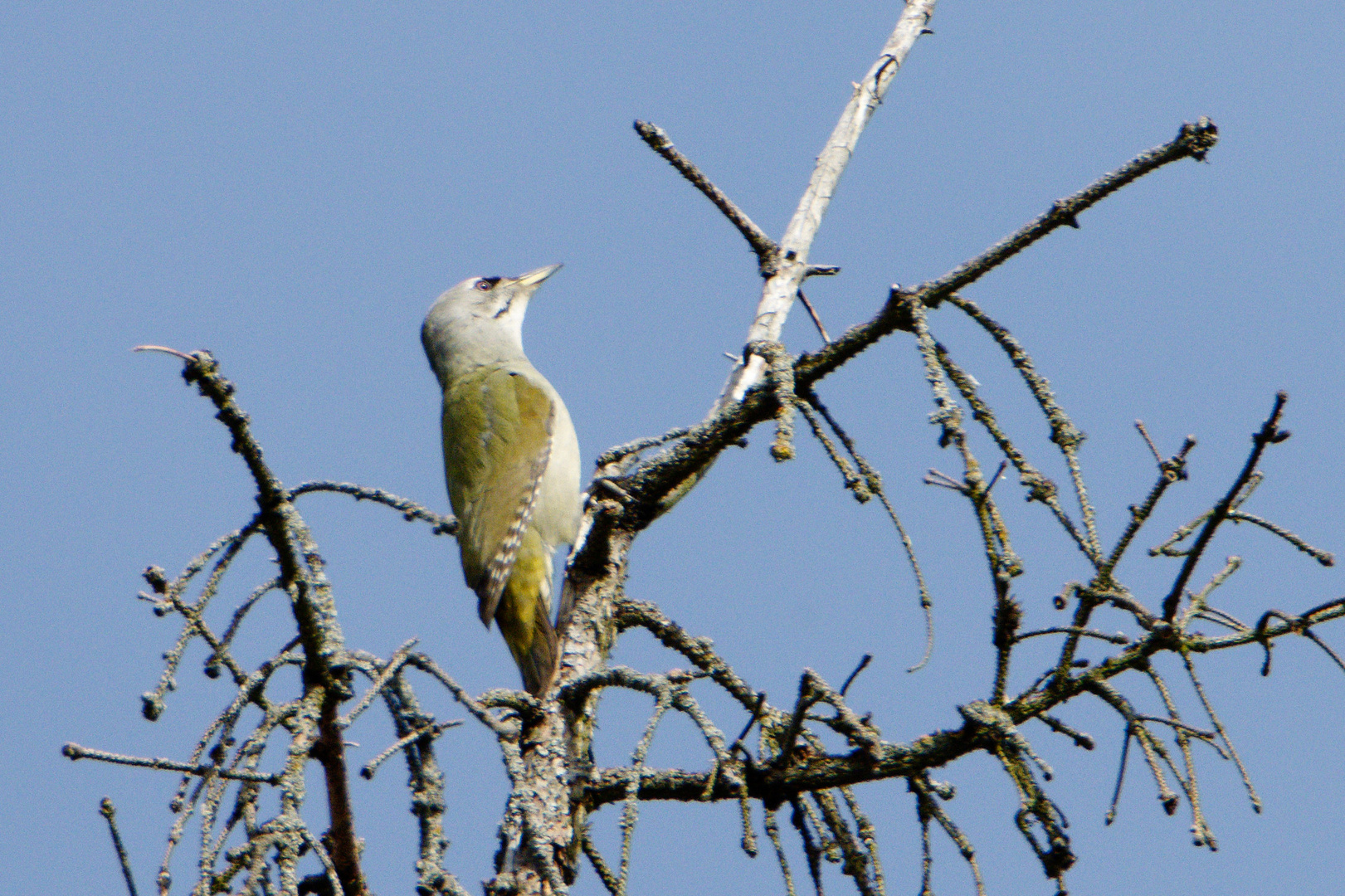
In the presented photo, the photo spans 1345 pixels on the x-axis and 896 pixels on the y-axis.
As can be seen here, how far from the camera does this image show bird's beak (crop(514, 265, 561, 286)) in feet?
26.9

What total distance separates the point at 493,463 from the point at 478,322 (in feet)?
5.65

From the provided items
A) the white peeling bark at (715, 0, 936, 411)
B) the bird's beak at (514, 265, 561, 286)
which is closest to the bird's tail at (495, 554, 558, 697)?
the white peeling bark at (715, 0, 936, 411)

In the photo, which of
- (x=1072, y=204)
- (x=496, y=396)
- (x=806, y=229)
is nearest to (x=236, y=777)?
(x=1072, y=204)

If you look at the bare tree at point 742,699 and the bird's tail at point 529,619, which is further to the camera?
the bird's tail at point 529,619

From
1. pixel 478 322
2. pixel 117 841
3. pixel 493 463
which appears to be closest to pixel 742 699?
pixel 117 841

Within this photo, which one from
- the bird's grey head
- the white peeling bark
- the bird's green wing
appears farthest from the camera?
the bird's grey head

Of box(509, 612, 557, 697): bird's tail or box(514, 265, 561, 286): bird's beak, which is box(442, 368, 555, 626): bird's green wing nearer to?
box(509, 612, 557, 697): bird's tail

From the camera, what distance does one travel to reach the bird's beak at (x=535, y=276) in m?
8.19

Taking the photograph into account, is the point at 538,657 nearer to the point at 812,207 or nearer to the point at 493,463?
the point at 493,463

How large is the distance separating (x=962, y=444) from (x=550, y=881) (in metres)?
1.34

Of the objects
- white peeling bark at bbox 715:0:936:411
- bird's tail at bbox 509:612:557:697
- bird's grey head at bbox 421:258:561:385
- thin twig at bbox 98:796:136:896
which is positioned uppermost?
bird's grey head at bbox 421:258:561:385

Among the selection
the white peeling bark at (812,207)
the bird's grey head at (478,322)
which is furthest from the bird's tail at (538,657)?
the bird's grey head at (478,322)

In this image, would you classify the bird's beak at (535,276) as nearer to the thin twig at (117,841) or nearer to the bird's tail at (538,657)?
the bird's tail at (538,657)

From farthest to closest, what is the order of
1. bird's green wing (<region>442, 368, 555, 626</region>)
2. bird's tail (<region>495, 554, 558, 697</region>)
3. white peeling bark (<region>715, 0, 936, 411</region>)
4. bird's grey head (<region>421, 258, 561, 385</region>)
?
bird's grey head (<region>421, 258, 561, 385</region>), bird's green wing (<region>442, 368, 555, 626</region>), bird's tail (<region>495, 554, 558, 697</region>), white peeling bark (<region>715, 0, 936, 411</region>)
